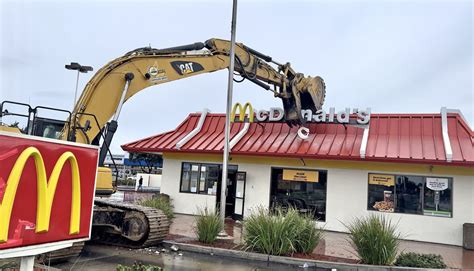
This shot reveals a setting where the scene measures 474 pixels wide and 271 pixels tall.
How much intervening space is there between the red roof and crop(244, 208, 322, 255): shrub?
6356 millimetres

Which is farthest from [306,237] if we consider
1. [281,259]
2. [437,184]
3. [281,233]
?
[437,184]

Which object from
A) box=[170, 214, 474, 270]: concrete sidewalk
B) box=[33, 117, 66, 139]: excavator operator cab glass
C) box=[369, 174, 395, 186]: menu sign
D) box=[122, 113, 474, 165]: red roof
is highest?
box=[122, 113, 474, 165]: red roof

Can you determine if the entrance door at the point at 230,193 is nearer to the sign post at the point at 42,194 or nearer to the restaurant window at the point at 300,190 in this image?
the restaurant window at the point at 300,190

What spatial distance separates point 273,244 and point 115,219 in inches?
180

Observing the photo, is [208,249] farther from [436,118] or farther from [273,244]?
[436,118]

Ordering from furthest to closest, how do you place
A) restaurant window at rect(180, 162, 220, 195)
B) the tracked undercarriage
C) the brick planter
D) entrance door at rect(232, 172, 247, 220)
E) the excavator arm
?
restaurant window at rect(180, 162, 220, 195), entrance door at rect(232, 172, 247, 220), the brick planter, the tracked undercarriage, the excavator arm

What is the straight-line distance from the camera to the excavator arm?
33.4 ft

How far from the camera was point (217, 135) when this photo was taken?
20.8 meters

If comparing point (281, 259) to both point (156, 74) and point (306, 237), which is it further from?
point (156, 74)

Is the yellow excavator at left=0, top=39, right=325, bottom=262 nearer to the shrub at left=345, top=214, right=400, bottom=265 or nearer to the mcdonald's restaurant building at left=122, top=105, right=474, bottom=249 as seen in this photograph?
the shrub at left=345, top=214, right=400, bottom=265

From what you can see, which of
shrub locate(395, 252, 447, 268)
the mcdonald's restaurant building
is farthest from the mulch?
the mcdonald's restaurant building

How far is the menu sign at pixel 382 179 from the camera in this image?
16.7m

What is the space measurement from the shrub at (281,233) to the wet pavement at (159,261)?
0.54 metres

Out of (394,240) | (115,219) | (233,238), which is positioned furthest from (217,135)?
(394,240)
